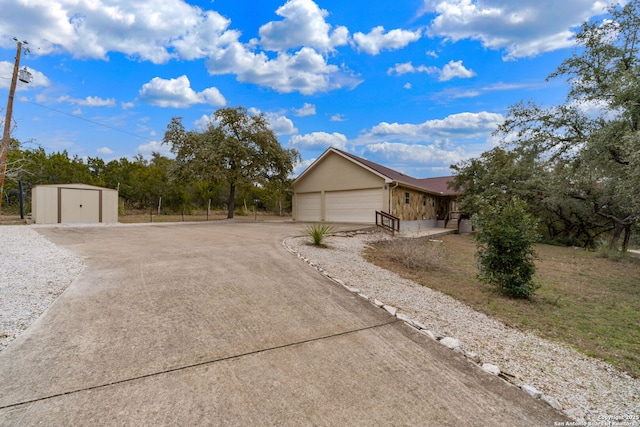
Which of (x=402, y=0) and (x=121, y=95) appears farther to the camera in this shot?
(x=121, y=95)

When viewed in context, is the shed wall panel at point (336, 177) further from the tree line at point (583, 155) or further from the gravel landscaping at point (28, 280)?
the gravel landscaping at point (28, 280)

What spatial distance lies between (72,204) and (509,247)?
19.9 m

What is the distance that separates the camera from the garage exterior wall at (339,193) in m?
19.2

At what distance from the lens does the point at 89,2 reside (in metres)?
11.6

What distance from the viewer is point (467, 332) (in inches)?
154

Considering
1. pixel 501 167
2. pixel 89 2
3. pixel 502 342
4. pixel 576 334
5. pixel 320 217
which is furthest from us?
pixel 320 217

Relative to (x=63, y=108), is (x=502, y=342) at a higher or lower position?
lower

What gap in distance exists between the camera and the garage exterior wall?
19234mm

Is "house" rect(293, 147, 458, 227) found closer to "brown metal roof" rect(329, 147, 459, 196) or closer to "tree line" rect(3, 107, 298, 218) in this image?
"brown metal roof" rect(329, 147, 459, 196)

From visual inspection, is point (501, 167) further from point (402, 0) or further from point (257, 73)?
point (257, 73)

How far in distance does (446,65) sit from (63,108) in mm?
Answer: 21338

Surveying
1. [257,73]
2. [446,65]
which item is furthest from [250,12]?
[446,65]

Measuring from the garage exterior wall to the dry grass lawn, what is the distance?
8.88 m

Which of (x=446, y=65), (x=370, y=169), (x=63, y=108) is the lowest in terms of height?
(x=370, y=169)
